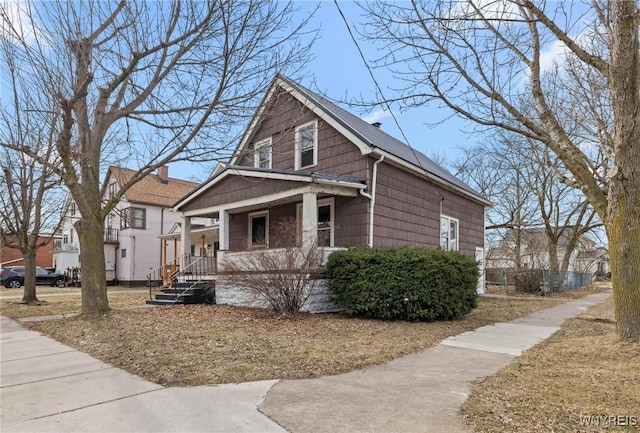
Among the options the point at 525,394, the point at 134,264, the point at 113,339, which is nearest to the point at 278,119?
the point at 113,339

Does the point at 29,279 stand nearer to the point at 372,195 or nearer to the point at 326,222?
the point at 326,222

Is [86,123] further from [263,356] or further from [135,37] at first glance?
[263,356]

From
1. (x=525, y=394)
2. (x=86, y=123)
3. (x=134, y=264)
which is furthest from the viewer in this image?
(x=134, y=264)

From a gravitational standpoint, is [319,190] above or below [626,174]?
above

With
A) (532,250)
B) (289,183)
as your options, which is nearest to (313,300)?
(289,183)

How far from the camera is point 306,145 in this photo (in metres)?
14.6

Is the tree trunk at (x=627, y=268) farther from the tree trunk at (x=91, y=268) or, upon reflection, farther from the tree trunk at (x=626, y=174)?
the tree trunk at (x=91, y=268)

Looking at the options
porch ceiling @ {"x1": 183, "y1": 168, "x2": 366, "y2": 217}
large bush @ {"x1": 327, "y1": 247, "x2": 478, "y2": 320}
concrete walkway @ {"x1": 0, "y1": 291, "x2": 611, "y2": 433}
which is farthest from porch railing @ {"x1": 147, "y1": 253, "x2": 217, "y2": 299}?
concrete walkway @ {"x1": 0, "y1": 291, "x2": 611, "y2": 433}

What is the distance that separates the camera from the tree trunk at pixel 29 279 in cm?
1503

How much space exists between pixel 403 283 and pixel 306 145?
6.81 metres

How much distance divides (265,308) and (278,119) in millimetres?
7265

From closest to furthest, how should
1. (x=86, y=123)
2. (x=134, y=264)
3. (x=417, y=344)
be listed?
1. (x=417, y=344)
2. (x=86, y=123)
3. (x=134, y=264)

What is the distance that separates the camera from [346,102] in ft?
28.0

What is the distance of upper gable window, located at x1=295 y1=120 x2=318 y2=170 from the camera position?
14.1 m
